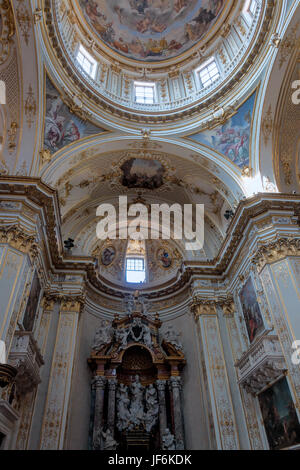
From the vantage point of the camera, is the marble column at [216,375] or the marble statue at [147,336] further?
the marble statue at [147,336]

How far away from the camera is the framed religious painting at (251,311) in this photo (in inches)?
453

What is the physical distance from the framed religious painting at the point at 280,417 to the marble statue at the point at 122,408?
549 centimetres

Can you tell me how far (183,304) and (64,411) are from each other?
736 centimetres

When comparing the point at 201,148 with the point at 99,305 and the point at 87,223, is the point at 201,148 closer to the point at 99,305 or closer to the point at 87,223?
the point at 87,223

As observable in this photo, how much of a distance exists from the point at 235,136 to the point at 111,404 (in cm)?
1260

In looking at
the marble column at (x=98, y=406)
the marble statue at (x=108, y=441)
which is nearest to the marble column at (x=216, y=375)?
the marble statue at (x=108, y=441)

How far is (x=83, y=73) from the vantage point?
14.4 m

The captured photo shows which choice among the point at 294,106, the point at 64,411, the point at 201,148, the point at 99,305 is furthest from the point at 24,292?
the point at 294,106

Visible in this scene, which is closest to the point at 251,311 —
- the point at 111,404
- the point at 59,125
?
the point at 111,404

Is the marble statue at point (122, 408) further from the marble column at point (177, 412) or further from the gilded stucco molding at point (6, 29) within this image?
the gilded stucco molding at point (6, 29)

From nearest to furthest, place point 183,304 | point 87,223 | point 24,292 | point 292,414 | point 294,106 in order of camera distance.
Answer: point 292,414
point 24,292
point 294,106
point 183,304
point 87,223

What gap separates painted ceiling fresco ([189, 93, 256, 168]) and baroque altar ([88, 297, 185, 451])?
8.48 metres

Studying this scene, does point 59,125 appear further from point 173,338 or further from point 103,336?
point 173,338

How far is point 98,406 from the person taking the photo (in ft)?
42.6
